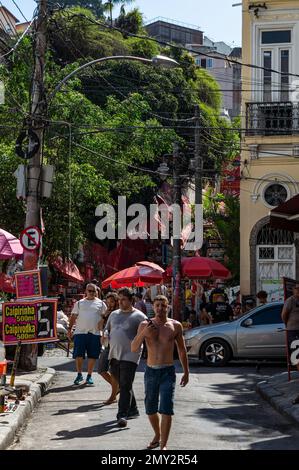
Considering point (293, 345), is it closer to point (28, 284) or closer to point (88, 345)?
point (88, 345)

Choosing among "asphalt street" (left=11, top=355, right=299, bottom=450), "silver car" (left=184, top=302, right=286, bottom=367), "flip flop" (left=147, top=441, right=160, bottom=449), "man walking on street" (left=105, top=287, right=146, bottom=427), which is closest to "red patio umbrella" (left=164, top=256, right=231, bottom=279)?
"silver car" (left=184, top=302, right=286, bottom=367)

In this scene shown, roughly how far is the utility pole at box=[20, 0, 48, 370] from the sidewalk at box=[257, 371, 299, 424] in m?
4.67

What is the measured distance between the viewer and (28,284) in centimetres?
1598

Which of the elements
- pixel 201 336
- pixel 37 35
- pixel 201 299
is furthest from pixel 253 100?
pixel 37 35

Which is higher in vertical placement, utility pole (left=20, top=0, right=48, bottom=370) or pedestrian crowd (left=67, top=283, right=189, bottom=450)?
utility pole (left=20, top=0, right=48, bottom=370)

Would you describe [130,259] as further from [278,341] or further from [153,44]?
[278,341]

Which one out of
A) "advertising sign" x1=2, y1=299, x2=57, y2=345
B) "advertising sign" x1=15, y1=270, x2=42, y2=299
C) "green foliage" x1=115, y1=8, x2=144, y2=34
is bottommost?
"advertising sign" x1=2, y1=299, x2=57, y2=345

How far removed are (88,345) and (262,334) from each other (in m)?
5.89

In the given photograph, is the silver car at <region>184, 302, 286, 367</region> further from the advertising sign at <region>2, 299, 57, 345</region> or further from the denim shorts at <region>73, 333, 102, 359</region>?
the advertising sign at <region>2, 299, 57, 345</region>

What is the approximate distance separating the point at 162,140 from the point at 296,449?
28679mm

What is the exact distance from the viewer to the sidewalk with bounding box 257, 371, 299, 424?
1298 centimetres

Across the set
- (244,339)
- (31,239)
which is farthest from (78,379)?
(244,339)

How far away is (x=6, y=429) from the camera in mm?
10477

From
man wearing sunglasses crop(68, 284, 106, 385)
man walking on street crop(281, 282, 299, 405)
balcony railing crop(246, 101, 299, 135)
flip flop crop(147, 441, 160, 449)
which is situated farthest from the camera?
balcony railing crop(246, 101, 299, 135)
